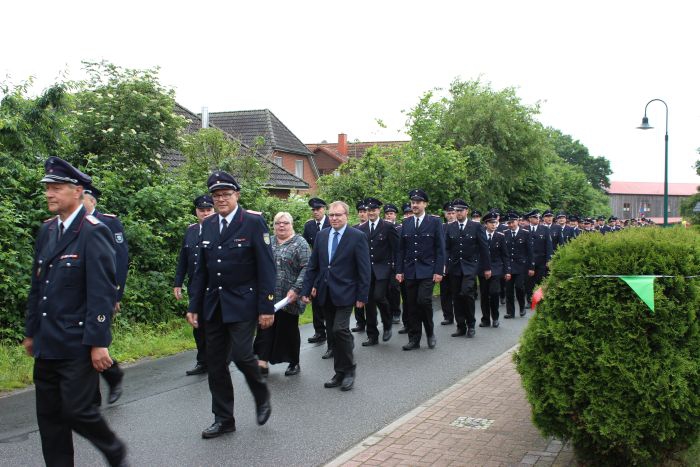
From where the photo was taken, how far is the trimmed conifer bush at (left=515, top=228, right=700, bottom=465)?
464cm

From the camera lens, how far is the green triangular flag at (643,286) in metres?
4.62

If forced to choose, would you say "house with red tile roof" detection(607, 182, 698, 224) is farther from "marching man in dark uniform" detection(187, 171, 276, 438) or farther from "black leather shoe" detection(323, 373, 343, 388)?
"marching man in dark uniform" detection(187, 171, 276, 438)

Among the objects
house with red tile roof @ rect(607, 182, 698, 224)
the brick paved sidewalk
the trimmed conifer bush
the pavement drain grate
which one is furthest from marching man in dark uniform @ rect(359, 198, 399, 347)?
house with red tile roof @ rect(607, 182, 698, 224)

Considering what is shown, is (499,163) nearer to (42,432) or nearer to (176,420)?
(176,420)

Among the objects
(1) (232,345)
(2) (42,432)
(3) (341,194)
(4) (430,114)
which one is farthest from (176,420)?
(4) (430,114)

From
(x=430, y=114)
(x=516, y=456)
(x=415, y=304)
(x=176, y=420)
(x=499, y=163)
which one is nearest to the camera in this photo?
(x=516, y=456)

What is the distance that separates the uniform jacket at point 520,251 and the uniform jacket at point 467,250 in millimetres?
2534

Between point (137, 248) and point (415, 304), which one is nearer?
point (415, 304)

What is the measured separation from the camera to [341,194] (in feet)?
69.2

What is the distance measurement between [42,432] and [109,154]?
1121 centimetres

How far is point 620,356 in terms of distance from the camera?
4680 mm

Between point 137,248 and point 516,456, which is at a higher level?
point 137,248

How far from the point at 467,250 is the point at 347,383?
492cm

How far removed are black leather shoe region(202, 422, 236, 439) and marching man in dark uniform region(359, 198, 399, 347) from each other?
4.77m
